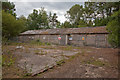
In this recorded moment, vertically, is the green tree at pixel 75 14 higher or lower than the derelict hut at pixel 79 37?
higher

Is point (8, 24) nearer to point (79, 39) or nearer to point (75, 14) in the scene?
point (79, 39)

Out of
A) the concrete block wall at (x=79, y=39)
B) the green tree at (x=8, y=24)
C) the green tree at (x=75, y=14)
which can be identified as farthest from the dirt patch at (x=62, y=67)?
the green tree at (x=75, y=14)

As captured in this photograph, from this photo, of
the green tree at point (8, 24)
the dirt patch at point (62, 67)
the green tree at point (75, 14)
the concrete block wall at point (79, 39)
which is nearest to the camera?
the dirt patch at point (62, 67)

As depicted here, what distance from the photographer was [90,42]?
14.9 metres

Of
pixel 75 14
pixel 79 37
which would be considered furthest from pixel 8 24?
pixel 75 14

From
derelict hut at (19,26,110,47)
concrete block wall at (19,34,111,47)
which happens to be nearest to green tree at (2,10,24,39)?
derelict hut at (19,26,110,47)

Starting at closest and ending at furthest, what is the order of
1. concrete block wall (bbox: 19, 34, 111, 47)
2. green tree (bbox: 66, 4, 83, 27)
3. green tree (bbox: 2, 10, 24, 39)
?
green tree (bbox: 2, 10, 24, 39) → concrete block wall (bbox: 19, 34, 111, 47) → green tree (bbox: 66, 4, 83, 27)

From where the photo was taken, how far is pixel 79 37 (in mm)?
15961

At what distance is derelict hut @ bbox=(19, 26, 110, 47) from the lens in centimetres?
1413

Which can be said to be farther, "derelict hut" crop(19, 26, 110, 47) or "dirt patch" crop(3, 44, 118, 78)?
"derelict hut" crop(19, 26, 110, 47)

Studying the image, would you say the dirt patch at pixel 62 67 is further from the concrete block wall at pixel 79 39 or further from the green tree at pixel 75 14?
the green tree at pixel 75 14

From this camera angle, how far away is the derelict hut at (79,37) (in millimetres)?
14133

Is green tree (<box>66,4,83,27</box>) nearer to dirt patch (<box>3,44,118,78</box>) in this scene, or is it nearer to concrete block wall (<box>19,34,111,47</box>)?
concrete block wall (<box>19,34,111,47</box>)

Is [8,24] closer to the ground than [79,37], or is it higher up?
higher up
